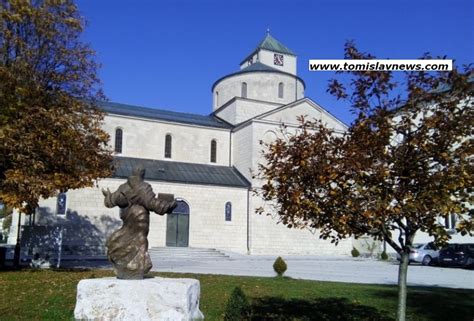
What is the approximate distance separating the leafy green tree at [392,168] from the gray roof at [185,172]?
Result: 25.7m

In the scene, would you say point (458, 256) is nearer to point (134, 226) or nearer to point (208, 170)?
point (208, 170)

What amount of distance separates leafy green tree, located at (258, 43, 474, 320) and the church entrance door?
25811 millimetres

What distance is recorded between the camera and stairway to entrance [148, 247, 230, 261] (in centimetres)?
2834

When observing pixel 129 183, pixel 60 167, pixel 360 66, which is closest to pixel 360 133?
pixel 360 66

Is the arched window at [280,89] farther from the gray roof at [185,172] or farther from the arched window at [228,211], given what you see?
the arched window at [228,211]

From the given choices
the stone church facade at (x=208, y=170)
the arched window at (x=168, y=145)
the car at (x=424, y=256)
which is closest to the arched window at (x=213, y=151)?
the stone church facade at (x=208, y=170)

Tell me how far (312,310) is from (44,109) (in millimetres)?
11343

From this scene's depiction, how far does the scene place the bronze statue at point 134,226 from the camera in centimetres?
716

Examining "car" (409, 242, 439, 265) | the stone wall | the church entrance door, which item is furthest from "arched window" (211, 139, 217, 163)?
"car" (409, 242, 439, 265)

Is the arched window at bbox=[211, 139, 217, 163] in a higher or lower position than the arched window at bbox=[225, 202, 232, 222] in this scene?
higher

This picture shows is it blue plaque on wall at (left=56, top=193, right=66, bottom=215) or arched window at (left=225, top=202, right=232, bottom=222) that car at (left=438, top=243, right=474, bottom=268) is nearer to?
arched window at (left=225, top=202, right=232, bottom=222)

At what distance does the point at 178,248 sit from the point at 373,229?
24889 millimetres

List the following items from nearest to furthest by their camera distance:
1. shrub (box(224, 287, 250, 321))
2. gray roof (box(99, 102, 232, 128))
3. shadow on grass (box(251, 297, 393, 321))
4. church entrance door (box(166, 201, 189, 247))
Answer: shrub (box(224, 287, 250, 321)), shadow on grass (box(251, 297, 393, 321)), church entrance door (box(166, 201, 189, 247)), gray roof (box(99, 102, 232, 128))

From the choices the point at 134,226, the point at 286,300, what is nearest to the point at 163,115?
the point at 286,300
